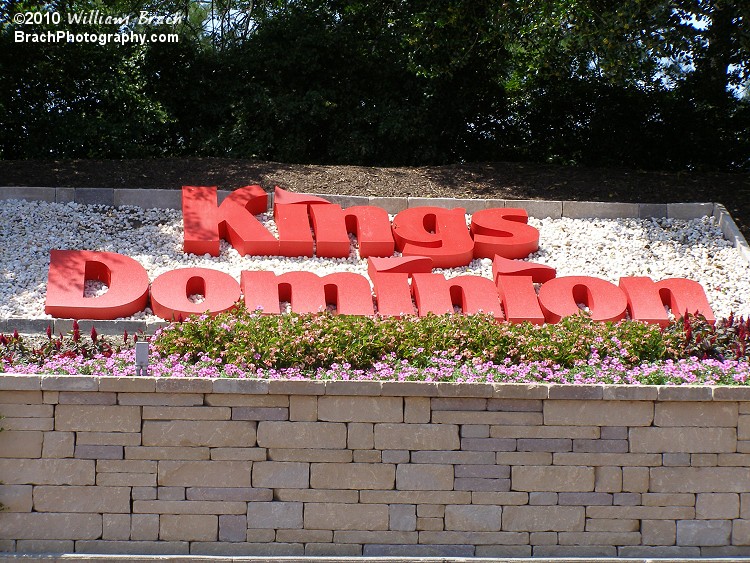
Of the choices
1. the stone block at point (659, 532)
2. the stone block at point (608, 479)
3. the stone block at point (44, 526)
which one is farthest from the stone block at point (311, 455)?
the stone block at point (659, 532)

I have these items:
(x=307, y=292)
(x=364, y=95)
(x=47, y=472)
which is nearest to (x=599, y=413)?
(x=307, y=292)

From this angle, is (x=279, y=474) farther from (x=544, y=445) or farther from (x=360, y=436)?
(x=544, y=445)

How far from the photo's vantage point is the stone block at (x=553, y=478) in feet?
19.7

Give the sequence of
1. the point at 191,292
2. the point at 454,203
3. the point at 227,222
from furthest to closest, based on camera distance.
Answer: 1. the point at 454,203
2. the point at 227,222
3. the point at 191,292

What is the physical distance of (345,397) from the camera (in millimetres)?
5949

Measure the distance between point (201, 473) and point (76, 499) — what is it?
84 cm

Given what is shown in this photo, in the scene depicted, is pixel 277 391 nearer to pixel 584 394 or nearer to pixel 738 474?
pixel 584 394

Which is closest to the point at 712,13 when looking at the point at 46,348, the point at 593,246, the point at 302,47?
the point at 593,246

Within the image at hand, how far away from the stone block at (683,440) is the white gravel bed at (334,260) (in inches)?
107

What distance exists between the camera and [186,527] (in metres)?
5.94

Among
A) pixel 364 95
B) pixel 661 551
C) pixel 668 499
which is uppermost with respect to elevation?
pixel 364 95

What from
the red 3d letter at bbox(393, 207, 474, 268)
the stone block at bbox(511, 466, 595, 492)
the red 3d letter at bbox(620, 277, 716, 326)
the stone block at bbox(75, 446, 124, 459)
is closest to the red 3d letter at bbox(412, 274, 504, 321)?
the red 3d letter at bbox(393, 207, 474, 268)

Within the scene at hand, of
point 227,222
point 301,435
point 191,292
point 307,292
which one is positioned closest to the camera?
point 301,435

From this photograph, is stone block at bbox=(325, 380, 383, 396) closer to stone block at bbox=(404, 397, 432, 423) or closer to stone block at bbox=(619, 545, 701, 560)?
stone block at bbox=(404, 397, 432, 423)
